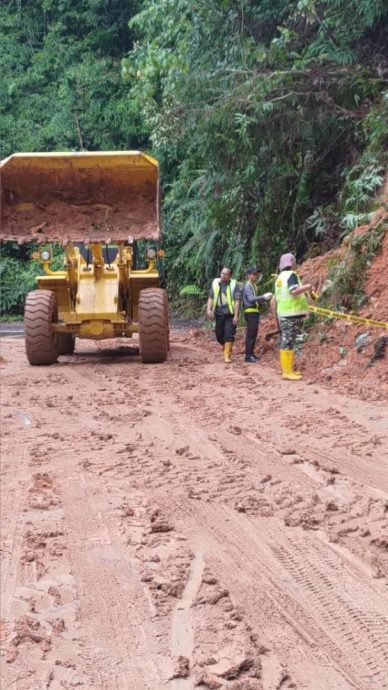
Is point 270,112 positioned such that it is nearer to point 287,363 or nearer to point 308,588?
point 287,363

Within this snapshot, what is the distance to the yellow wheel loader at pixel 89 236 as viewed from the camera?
1305 cm

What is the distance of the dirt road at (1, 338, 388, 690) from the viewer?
333cm

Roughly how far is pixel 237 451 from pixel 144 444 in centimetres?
86

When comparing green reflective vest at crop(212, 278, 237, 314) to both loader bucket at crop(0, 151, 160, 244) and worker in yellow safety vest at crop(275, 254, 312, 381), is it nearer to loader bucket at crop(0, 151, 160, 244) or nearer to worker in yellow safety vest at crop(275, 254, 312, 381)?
loader bucket at crop(0, 151, 160, 244)

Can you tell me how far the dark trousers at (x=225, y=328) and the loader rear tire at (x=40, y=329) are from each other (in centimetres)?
254

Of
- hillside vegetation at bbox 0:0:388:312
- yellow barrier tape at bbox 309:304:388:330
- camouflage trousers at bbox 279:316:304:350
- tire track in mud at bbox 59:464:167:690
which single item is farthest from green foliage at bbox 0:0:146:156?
tire track in mud at bbox 59:464:167:690

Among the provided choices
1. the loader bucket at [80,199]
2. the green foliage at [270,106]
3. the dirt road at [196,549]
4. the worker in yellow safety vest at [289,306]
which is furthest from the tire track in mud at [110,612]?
the green foliage at [270,106]

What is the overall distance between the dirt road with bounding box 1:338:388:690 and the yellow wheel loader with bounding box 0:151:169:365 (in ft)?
13.7

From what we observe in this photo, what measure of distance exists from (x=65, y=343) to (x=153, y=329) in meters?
2.56

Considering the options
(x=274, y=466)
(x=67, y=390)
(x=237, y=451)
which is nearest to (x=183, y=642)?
(x=274, y=466)

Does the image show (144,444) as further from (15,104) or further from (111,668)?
(15,104)

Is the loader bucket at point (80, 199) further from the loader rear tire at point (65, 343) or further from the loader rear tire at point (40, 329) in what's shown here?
the loader rear tire at point (65, 343)

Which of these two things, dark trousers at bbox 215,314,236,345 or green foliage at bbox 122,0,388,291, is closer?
dark trousers at bbox 215,314,236,345

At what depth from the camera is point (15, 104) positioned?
31.8 metres
